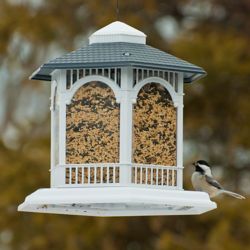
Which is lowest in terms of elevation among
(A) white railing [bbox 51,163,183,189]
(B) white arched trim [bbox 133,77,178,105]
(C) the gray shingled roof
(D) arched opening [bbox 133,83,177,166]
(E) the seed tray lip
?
(E) the seed tray lip

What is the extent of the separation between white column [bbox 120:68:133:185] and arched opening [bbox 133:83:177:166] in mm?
67

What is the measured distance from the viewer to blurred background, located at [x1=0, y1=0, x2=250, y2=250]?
→ 16.7 meters

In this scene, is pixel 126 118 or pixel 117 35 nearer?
pixel 126 118

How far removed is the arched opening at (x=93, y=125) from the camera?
26.6 ft

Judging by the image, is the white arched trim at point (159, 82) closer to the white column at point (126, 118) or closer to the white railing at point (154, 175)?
the white column at point (126, 118)

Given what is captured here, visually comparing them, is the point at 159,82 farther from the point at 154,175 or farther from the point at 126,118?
the point at 154,175

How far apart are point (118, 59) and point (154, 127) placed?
0.59 m

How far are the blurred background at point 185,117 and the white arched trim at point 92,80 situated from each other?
7961mm

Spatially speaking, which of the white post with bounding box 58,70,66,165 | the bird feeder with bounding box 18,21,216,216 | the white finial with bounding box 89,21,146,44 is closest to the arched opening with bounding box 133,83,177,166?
the bird feeder with bounding box 18,21,216,216

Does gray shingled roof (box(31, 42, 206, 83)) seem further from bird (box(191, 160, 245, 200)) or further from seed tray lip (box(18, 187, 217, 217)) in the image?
bird (box(191, 160, 245, 200))

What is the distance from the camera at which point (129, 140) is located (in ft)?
26.5

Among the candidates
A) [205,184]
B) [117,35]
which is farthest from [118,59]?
[205,184]

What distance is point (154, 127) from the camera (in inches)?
326

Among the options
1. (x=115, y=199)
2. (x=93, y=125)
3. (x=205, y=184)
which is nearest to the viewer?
(x=115, y=199)
